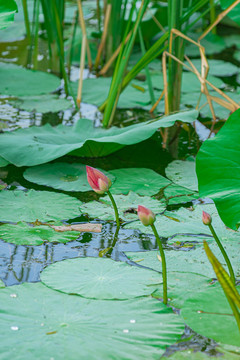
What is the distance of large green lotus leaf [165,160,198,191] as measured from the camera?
157cm

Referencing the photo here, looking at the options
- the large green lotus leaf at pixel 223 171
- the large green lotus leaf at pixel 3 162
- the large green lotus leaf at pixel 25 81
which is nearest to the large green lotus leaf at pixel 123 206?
the large green lotus leaf at pixel 223 171

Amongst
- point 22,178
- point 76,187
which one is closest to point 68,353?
point 76,187

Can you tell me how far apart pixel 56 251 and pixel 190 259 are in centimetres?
33

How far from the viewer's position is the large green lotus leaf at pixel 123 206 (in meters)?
1.40

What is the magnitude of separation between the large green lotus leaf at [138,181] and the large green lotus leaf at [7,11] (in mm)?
572

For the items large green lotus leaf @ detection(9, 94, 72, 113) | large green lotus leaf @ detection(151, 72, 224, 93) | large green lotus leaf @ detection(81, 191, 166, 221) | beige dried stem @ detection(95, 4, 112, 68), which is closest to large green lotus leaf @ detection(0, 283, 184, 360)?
large green lotus leaf @ detection(81, 191, 166, 221)

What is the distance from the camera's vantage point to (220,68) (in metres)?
2.71

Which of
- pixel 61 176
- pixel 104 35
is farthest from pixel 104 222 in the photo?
pixel 104 35

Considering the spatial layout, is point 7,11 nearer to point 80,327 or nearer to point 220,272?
point 80,327

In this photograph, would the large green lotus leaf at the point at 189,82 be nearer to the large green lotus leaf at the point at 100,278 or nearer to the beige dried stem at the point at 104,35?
the beige dried stem at the point at 104,35

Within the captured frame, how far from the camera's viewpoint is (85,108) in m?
2.19

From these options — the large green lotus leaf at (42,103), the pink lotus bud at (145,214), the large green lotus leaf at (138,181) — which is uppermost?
the pink lotus bud at (145,214)

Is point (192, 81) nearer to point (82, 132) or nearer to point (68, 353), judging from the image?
point (82, 132)

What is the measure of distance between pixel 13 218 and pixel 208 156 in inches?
21.3
